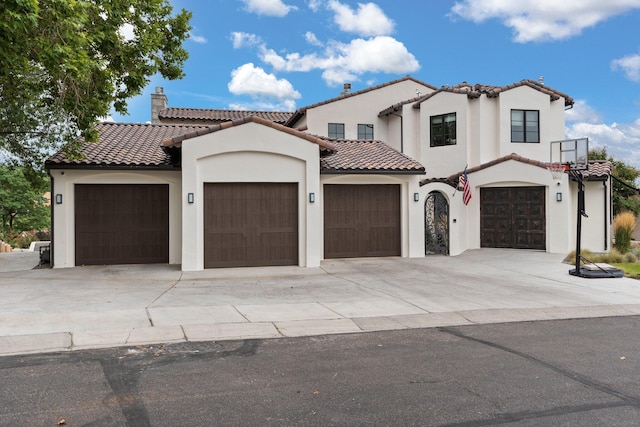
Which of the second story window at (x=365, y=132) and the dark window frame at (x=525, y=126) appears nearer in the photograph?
the dark window frame at (x=525, y=126)

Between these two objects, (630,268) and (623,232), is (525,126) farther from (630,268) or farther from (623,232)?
(630,268)

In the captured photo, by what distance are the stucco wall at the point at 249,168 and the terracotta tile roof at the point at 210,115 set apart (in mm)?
15009

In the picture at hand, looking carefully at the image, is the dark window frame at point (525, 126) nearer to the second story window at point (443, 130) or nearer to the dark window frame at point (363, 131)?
the second story window at point (443, 130)

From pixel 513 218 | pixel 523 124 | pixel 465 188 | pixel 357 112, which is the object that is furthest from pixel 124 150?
pixel 523 124

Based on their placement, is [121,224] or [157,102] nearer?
[121,224]

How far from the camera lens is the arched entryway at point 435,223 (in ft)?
62.5

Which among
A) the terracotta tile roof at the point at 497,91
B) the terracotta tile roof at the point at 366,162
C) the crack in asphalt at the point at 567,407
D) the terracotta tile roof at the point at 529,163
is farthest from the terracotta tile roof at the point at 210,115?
the crack in asphalt at the point at 567,407

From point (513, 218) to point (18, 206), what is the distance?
29.2 meters

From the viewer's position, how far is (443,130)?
2342 centimetres

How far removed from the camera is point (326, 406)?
488cm

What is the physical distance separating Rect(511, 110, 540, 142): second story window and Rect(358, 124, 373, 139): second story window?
25.2ft

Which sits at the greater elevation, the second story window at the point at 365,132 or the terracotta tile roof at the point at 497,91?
the terracotta tile roof at the point at 497,91

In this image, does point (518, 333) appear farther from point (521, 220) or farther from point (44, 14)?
point (521, 220)

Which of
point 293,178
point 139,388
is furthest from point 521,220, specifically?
point 139,388
